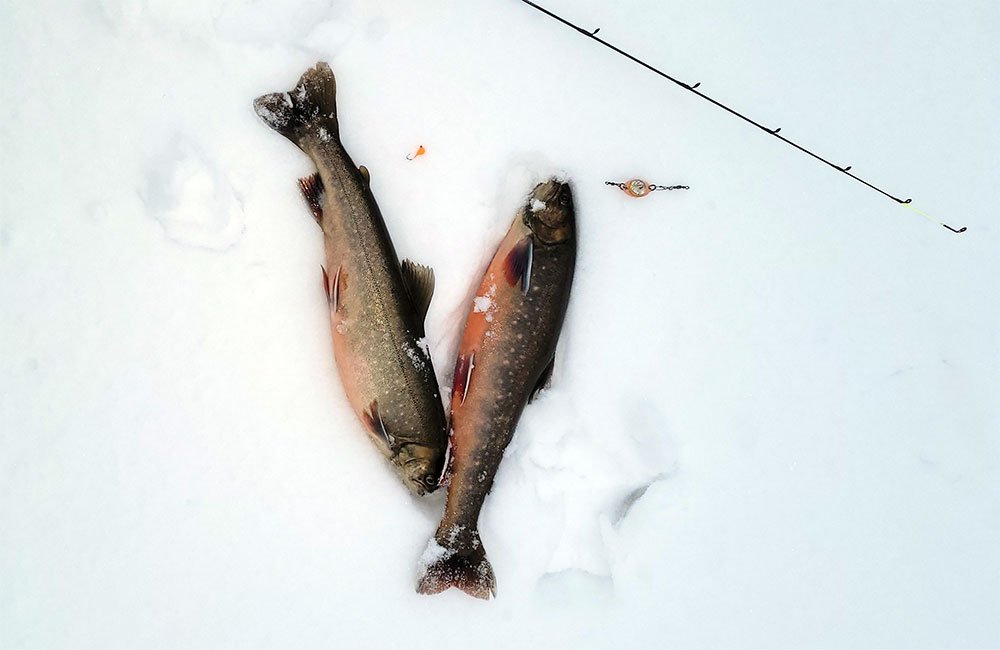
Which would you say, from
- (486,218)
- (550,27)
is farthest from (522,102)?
(486,218)

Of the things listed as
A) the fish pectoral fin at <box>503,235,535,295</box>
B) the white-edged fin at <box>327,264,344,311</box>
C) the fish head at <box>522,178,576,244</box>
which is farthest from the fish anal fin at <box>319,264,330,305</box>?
the fish head at <box>522,178,576,244</box>

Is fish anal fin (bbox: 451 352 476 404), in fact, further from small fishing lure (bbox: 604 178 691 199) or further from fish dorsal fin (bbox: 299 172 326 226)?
small fishing lure (bbox: 604 178 691 199)

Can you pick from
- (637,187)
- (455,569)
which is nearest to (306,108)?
(637,187)

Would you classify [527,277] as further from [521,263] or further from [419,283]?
[419,283]

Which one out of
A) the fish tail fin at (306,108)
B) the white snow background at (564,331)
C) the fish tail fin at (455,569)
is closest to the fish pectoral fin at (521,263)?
the white snow background at (564,331)

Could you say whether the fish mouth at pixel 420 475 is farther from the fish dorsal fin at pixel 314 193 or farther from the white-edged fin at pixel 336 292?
the fish dorsal fin at pixel 314 193

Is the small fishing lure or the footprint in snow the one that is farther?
the small fishing lure

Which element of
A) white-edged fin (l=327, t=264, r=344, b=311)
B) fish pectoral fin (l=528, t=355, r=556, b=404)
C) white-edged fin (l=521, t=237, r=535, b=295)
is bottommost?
fish pectoral fin (l=528, t=355, r=556, b=404)
